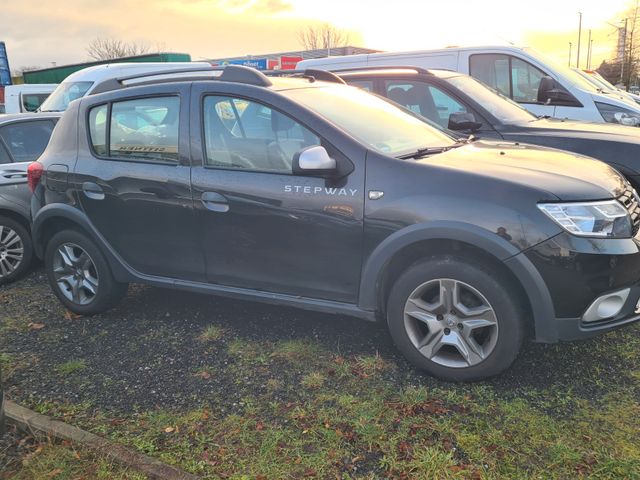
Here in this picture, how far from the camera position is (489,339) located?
3.01 m

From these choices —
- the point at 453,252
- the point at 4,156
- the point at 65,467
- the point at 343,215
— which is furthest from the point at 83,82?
the point at 453,252

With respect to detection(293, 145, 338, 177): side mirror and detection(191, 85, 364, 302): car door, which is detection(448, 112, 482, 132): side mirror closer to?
detection(191, 85, 364, 302): car door

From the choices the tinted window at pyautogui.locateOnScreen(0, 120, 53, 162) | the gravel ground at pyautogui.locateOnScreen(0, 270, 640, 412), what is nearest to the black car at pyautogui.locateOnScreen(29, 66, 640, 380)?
the gravel ground at pyautogui.locateOnScreen(0, 270, 640, 412)

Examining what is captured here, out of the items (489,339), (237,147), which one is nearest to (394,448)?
(489,339)

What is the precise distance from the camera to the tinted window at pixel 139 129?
12.5 feet

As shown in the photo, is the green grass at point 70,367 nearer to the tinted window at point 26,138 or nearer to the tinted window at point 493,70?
the tinted window at point 26,138

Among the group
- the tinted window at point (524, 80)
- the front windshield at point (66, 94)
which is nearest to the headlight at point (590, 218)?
the tinted window at point (524, 80)

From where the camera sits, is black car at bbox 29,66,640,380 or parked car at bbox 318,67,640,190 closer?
black car at bbox 29,66,640,380

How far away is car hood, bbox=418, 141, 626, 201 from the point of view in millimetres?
2906

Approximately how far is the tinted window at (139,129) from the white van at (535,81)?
2.88 m

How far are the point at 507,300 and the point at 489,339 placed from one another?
0.86 ft

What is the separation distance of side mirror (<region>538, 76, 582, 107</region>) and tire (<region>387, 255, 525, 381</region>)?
15.4ft

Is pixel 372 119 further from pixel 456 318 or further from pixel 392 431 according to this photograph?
pixel 392 431

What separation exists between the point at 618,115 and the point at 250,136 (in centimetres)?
515
